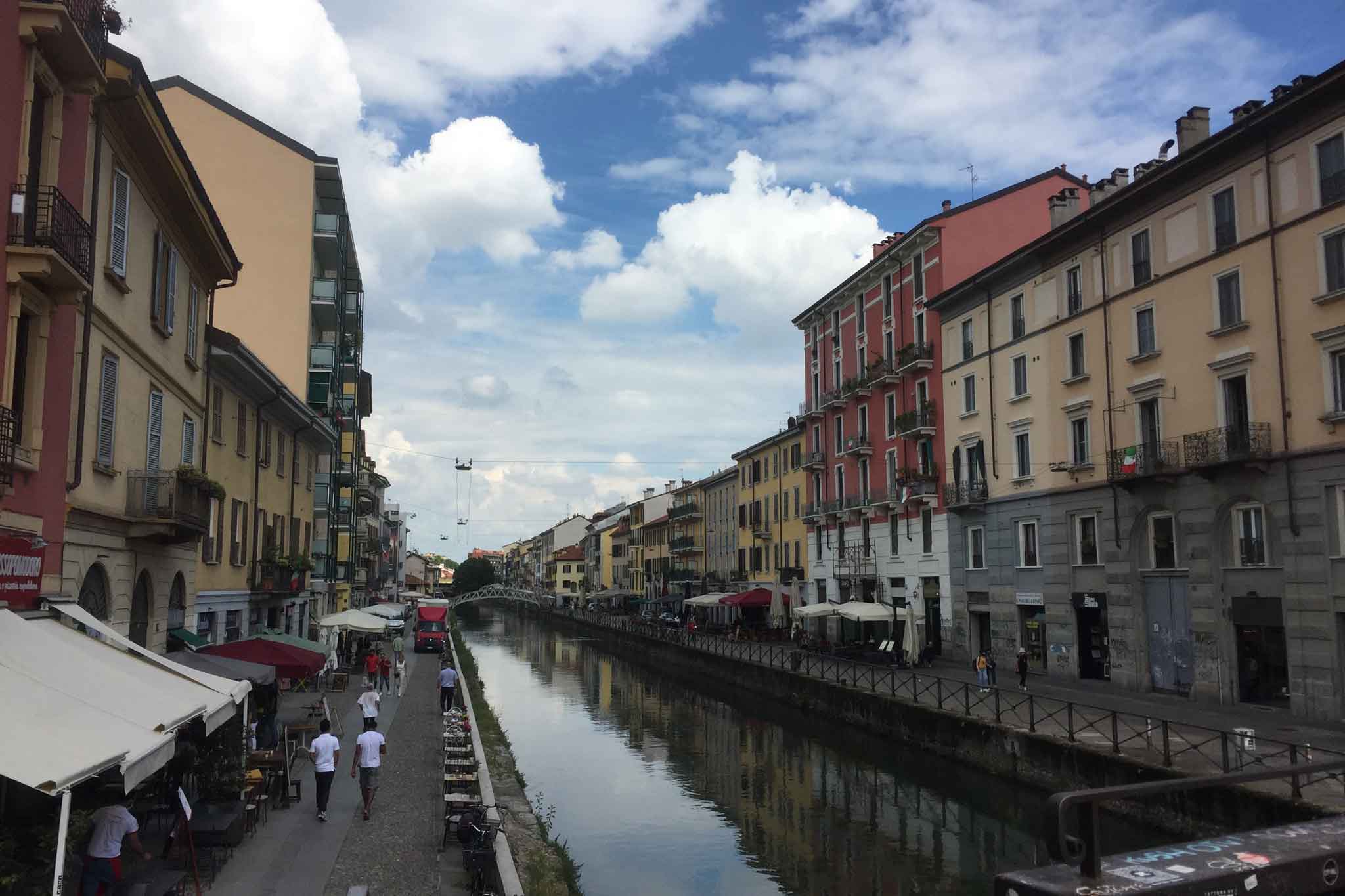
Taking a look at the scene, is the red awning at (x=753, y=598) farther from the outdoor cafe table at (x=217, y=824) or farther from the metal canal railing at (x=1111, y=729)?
the outdoor cafe table at (x=217, y=824)

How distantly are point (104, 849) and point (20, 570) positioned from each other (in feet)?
10.6

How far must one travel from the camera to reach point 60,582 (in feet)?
40.1

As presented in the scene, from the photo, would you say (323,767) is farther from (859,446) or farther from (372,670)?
(859,446)

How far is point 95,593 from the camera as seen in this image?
47.6ft

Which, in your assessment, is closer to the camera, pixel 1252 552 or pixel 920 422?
pixel 1252 552

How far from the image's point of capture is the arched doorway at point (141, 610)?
16.8 metres

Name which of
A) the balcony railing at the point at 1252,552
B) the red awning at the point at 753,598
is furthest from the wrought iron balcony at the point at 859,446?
the balcony railing at the point at 1252,552

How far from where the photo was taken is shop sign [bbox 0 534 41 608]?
9.91 m

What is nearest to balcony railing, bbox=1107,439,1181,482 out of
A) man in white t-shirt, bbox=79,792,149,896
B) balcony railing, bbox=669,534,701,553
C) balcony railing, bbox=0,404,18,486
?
man in white t-shirt, bbox=79,792,149,896

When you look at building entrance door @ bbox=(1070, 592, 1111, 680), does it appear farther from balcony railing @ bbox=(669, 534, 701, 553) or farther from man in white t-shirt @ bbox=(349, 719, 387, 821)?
balcony railing @ bbox=(669, 534, 701, 553)

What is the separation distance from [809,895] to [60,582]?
1156cm

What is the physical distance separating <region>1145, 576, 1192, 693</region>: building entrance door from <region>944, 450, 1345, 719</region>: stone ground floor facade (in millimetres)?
41

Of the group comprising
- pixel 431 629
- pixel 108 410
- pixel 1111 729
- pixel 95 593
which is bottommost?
pixel 431 629

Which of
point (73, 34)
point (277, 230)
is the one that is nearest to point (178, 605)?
point (73, 34)
